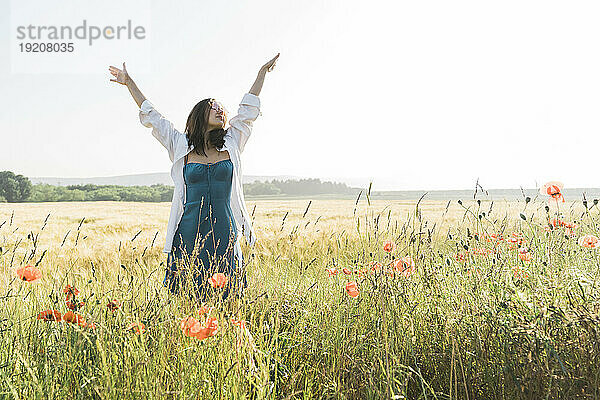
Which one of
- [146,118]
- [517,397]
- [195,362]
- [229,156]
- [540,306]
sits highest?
[146,118]

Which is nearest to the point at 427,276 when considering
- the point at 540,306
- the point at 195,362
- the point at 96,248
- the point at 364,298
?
the point at 364,298

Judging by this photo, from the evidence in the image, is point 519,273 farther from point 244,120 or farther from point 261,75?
point 261,75

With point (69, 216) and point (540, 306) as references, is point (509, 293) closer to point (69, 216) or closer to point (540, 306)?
point (540, 306)

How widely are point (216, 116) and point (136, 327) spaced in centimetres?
178

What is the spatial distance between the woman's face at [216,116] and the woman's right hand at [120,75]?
27.6 inches

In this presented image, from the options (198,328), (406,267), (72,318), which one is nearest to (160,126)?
(72,318)

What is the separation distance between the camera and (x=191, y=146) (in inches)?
128

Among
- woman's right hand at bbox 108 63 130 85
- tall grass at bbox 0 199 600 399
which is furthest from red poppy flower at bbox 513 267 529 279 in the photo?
woman's right hand at bbox 108 63 130 85

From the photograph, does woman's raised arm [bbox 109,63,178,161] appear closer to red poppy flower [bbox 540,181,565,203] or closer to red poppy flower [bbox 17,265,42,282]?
red poppy flower [bbox 17,265,42,282]

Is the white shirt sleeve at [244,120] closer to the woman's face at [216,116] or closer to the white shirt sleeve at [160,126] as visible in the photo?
the woman's face at [216,116]

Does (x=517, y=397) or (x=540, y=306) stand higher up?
(x=540, y=306)

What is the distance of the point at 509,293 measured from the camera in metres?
2.11

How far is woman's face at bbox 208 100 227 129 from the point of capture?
3.16 metres

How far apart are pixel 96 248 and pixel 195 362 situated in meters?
3.38
